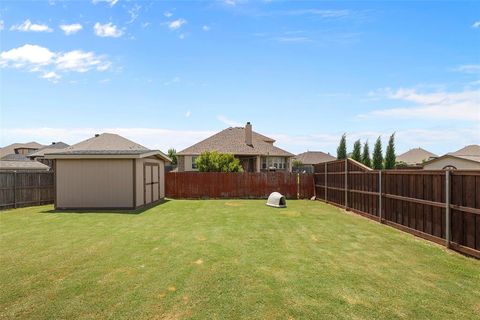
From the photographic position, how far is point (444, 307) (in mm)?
4770

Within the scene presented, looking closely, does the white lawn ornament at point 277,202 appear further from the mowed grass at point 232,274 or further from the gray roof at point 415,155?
the gray roof at point 415,155

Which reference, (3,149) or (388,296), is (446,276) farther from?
(3,149)

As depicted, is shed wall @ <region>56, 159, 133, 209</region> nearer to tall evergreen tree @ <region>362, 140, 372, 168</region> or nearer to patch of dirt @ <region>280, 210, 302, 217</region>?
patch of dirt @ <region>280, 210, 302, 217</region>

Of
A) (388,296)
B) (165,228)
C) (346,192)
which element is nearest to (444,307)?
(388,296)

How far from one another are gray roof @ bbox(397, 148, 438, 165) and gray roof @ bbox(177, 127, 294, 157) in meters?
40.1

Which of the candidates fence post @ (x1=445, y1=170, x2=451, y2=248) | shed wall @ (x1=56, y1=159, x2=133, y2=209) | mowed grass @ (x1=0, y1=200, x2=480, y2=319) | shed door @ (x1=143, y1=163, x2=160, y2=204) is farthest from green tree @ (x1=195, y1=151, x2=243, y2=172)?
fence post @ (x1=445, y1=170, x2=451, y2=248)

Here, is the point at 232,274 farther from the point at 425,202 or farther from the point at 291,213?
the point at 291,213

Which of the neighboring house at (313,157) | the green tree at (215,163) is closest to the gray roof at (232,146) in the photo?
the green tree at (215,163)

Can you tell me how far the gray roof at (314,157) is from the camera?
71.9 metres

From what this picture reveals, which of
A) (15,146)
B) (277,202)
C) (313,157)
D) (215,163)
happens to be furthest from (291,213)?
(313,157)

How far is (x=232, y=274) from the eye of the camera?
617cm

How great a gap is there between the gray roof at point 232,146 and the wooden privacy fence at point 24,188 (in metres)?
16.5

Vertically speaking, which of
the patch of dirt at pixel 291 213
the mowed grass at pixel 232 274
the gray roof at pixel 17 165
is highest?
the gray roof at pixel 17 165

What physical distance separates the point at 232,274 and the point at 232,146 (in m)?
29.7
